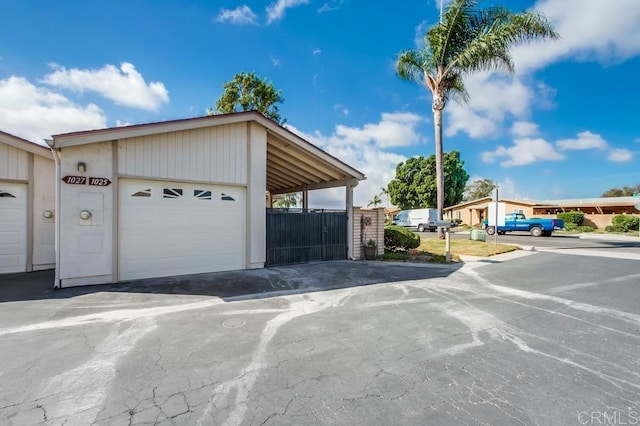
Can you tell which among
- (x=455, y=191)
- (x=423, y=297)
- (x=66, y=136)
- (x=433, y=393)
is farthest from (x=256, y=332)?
(x=455, y=191)

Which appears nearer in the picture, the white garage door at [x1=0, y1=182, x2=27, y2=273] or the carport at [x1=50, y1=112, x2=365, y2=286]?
the carport at [x1=50, y1=112, x2=365, y2=286]

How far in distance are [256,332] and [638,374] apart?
442 centimetres

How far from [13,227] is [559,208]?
44220 mm

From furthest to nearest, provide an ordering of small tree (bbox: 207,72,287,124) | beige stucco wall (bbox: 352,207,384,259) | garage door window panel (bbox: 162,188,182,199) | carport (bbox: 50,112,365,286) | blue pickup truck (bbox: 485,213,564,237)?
1. blue pickup truck (bbox: 485,213,564,237)
2. small tree (bbox: 207,72,287,124)
3. beige stucco wall (bbox: 352,207,384,259)
4. garage door window panel (bbox: 162,188,182,199)
5. carport (bbox: 50,112,365,286)

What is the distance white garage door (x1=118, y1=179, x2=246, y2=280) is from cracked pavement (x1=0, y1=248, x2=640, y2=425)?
1.11 metres

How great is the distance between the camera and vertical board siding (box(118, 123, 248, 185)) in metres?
7.10

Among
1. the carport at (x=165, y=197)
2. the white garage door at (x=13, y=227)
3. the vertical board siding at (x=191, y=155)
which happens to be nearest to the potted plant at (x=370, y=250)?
the carport at (x=165, y=197)

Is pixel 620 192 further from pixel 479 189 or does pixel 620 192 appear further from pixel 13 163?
pixel 13 163

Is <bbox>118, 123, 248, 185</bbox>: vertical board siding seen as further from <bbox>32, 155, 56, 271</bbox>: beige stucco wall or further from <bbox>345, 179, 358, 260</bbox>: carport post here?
<bbox>345, 179, 358, 260</bbox>: carport post

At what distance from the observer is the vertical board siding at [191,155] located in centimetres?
710

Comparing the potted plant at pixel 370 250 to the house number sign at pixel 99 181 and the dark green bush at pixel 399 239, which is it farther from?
the house number sign at pixel 99 181

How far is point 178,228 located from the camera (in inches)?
304

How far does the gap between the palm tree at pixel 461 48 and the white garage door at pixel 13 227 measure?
14551mm

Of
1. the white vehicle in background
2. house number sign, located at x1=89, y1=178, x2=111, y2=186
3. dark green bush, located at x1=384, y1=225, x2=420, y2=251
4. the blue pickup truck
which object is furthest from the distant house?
house number sign, located at x1=89, y1=178, x2=111, y2=186
